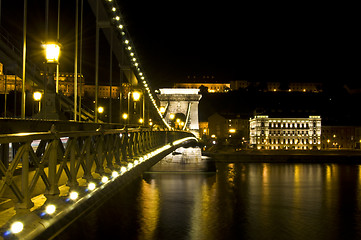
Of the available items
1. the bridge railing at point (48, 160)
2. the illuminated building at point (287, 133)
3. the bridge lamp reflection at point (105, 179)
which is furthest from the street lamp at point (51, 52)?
the illuminated building at point (287, 133)

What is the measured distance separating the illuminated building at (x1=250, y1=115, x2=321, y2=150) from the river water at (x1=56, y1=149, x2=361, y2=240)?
49405mm

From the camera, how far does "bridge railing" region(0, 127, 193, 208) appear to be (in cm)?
386

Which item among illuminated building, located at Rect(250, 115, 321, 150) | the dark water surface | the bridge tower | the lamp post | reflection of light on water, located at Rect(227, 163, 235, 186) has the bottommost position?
the dark water surface

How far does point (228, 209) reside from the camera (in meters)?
34.3

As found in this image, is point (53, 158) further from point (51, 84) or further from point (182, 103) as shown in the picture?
point (182, 103)

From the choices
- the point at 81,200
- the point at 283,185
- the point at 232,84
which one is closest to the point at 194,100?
the point at 283,185

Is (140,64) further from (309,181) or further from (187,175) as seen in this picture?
(309,181)

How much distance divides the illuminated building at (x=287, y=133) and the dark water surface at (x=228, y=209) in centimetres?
5042

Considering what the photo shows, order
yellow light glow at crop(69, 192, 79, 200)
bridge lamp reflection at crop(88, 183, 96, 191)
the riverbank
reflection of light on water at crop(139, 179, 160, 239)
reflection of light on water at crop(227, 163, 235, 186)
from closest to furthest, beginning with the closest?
1. yellow light glow at crop(69, 192, 79, 200)
2. bridge lamp reflection at crop(88, 183, 96, 191)
3. reflection of light on water at crop(139, 179, 160, 239)
4. reflection of light on water at crop(227, 163, 235, 186)
5. the riverbank

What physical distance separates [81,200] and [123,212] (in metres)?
25.9

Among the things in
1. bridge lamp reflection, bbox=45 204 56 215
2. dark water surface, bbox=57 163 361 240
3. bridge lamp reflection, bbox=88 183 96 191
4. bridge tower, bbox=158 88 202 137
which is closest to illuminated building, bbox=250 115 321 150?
bridge tower, bbox=158 88 202 137

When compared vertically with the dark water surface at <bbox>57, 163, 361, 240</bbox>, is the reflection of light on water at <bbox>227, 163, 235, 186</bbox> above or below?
above

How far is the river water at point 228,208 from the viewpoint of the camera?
2681cm

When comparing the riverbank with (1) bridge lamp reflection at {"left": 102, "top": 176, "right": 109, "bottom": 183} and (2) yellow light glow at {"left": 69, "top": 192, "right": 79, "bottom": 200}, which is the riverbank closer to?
(1) bridge lamp reflection at {"left": 102, "top": 176, "right": 109, "bottom": 183}
